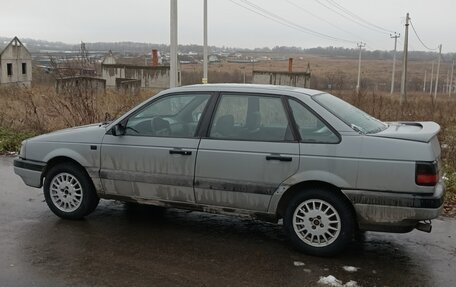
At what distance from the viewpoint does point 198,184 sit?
17.0 feet

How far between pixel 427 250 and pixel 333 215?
119 centimetres

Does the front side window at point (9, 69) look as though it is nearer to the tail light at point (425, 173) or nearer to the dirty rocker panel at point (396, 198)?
the dirty rocker panel at point (396, 198)

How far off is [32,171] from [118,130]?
1329 mm

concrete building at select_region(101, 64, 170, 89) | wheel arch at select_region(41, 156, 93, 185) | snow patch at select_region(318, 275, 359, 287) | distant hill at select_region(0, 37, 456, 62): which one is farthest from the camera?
distant hill at select_region(0, 37, 456, 62)

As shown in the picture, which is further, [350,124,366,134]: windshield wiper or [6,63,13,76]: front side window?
[6,63,13,76]: front side window

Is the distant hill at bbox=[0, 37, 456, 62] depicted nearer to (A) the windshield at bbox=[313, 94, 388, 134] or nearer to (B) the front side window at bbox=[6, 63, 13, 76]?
(B) the front side window at bbox=[6, 63, 13, 76]

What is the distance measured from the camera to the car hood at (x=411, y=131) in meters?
4.61

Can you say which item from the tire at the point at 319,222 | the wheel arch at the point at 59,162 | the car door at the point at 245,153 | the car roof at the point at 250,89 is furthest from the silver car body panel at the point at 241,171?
the wheel arch at the point at 59,162

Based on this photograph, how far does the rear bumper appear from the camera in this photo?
4.46 metres

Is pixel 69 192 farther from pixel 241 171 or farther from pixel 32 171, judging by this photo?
pixel 241 171

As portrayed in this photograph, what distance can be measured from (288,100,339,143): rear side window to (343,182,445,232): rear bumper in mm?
557

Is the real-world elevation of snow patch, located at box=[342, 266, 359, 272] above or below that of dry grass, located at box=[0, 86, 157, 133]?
below

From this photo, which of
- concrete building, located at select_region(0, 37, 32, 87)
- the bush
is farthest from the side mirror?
concrete building, located at select_region(0, 37, 32, 87)

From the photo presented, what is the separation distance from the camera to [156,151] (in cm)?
536
